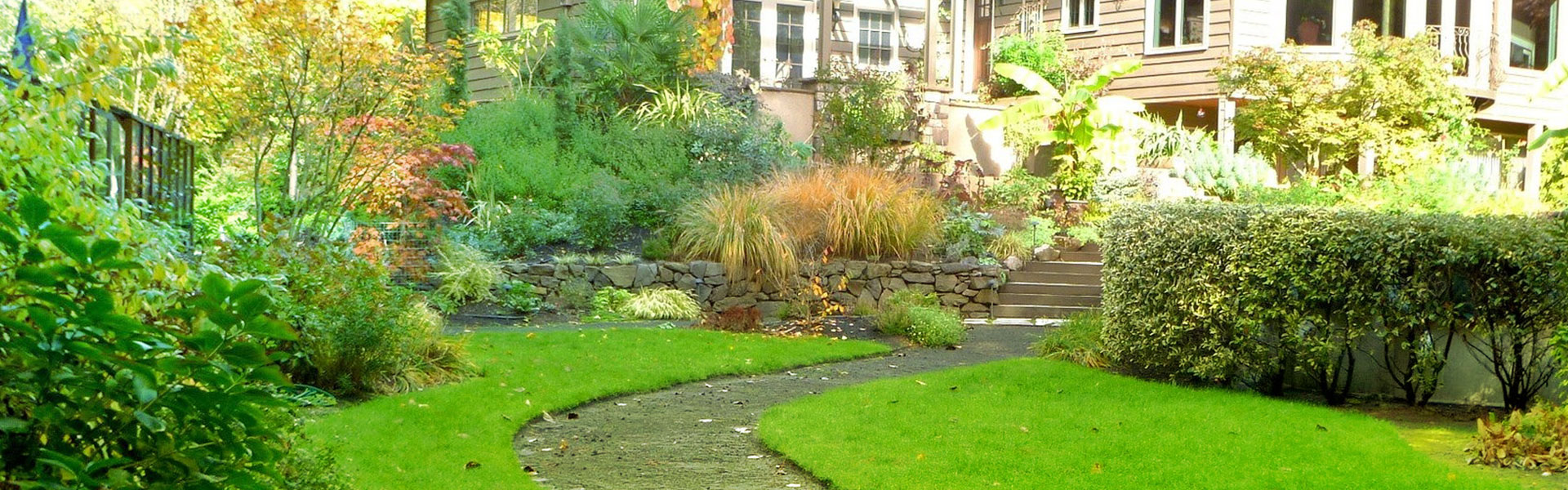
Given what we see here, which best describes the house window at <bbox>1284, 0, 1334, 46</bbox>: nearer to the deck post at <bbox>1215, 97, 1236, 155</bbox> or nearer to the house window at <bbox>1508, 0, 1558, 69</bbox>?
the deck post at <bbox>1215, 97, 1236, 155</bbox>

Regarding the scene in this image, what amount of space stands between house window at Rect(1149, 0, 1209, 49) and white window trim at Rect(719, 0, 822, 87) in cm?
634

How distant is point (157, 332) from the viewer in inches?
97.9

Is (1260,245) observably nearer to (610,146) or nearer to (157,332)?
(157,332)

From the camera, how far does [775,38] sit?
84.3ft

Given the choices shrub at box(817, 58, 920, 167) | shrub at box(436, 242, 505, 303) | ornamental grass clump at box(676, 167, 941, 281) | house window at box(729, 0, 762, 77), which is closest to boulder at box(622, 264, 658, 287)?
ornamental grass clump at box(676, 167, 941, 281)

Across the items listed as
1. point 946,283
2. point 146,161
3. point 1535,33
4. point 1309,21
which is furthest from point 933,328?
point 1535,33

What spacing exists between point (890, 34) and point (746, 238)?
13.2m

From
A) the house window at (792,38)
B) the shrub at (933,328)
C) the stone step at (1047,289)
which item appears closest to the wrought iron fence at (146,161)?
the shrub at (933,328)

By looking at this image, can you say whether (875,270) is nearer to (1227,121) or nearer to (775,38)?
(1227,121)

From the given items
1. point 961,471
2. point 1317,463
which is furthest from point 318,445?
point 1317,463

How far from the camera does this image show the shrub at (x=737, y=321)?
1360 cm

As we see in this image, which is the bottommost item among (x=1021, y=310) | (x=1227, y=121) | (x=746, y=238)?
(x=1021, y=310)

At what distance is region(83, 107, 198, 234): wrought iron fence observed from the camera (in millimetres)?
5375

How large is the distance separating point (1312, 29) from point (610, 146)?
1303cm
